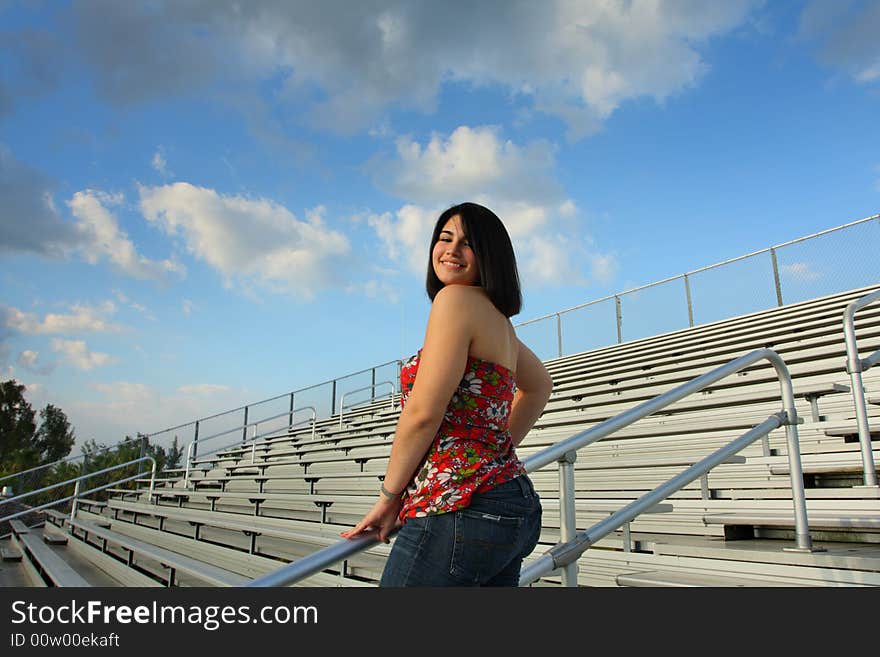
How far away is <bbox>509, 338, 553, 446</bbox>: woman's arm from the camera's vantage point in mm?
1649

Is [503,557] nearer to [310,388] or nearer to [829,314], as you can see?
[829,314]

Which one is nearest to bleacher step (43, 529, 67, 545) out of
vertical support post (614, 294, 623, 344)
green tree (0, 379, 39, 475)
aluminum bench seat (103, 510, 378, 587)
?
aluminum bench seat (103, 510, 378, 587)

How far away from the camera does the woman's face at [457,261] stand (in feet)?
4.63

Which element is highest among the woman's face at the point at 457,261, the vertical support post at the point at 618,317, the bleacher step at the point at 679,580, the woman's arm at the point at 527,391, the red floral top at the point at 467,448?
the vertical support post at the point at 618,317

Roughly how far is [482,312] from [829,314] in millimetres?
9133

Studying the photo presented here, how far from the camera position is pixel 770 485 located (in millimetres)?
3658

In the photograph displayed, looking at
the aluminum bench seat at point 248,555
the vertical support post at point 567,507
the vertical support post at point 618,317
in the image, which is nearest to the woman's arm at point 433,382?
the vertical support post at point 567,507

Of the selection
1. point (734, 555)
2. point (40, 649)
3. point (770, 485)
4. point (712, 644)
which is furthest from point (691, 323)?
point (40, 649)

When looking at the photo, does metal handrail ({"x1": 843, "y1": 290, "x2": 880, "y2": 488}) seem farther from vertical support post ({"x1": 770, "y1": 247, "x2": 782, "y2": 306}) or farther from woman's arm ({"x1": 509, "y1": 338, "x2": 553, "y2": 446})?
vertical support post ({"x1": 770, "y1": 247, "x2": 782, "y2": 306})

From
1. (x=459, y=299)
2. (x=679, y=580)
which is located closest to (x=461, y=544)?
(x=459, y=299)

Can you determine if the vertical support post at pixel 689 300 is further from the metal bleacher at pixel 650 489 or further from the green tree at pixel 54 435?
the green tree at pixel 54 435

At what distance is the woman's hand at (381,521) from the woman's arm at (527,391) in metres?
0.46

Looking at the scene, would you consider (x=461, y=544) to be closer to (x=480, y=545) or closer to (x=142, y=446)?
(x=480, y=545)

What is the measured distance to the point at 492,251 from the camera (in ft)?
4.57
